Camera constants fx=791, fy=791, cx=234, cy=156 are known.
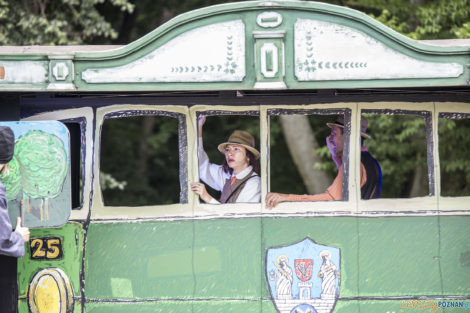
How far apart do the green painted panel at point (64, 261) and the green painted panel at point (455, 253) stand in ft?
9.79

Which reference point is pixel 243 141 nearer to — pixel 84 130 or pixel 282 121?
pixel 84 130

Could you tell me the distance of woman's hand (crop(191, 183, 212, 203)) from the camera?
21.3 ft

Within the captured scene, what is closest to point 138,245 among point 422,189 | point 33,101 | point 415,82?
point 33,101

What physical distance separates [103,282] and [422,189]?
6984 mm

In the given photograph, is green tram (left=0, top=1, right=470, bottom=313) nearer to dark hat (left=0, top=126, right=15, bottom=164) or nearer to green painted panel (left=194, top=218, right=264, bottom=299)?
green painted panel (left=194, top=218, right=264, bottom=299)

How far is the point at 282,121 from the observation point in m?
13.2

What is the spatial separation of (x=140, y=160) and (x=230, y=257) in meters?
11.2

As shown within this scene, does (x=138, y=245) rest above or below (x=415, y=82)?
below

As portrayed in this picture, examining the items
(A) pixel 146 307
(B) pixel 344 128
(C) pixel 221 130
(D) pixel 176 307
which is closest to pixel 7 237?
(A) pixel 146 307

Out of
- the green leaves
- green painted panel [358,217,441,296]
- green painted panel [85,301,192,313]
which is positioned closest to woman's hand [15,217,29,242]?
green painted panel [85,301,192,313]

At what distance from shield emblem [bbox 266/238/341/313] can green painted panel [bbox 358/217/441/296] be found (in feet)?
0.78

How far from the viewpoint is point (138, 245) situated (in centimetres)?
652

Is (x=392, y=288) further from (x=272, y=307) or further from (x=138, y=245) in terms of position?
(x=138, y=245)

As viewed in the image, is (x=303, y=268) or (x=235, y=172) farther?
(x=235, y=172)
